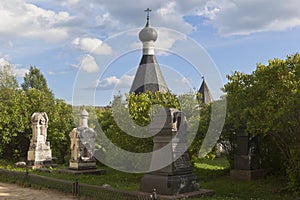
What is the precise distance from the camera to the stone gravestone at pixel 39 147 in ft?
63.1

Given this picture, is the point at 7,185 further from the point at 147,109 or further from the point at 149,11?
the point at 149,11

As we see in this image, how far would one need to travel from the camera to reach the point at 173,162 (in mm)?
9719

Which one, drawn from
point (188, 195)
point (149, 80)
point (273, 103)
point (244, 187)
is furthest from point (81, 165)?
point (273, 103)

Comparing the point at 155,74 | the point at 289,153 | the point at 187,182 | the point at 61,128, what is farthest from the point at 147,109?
the point at 61,128

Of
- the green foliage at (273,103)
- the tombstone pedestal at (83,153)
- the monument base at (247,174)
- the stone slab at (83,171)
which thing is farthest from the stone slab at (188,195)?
the tombstone pedestal at (83,153)

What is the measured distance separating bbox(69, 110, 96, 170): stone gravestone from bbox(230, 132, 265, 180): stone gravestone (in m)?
7.17

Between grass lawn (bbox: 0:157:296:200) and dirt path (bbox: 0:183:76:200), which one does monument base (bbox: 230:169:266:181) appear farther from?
dirt path (bbox: 0:183:76:200)

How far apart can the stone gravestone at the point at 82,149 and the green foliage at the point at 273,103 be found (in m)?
7.73

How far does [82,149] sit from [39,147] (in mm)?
3818

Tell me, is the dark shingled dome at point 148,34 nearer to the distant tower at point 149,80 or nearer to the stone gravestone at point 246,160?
the distant tower at point 149,80

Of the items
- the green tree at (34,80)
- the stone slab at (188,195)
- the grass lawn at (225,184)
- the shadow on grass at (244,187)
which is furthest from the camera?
the green tree at (34,80)

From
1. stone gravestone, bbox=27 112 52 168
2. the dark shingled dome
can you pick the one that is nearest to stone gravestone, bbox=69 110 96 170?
stone gravestone, bbox=27 112 52 168

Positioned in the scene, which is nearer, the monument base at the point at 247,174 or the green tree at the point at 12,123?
the monument base at the point at 247,174

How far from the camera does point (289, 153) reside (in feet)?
39.3
